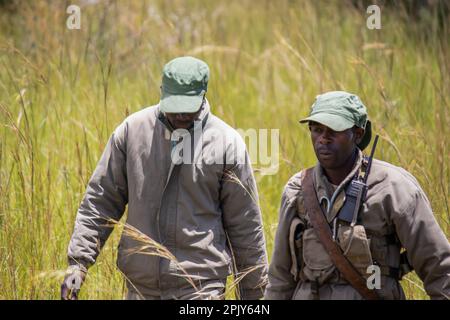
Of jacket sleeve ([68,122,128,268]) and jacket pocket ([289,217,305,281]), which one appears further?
jacket sleeve ([68,122,128,268])

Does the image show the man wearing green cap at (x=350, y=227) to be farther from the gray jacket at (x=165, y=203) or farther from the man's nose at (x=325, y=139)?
the gray jacket at (x=165, y=203)

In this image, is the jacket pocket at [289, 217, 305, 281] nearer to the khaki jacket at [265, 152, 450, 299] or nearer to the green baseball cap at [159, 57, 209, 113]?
the khaki jacket at [265, 152, 450, 299]

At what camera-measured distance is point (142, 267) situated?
4340 mm

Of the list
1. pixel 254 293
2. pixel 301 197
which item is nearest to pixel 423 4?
pixel 254 293

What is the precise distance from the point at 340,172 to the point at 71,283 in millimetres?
1307

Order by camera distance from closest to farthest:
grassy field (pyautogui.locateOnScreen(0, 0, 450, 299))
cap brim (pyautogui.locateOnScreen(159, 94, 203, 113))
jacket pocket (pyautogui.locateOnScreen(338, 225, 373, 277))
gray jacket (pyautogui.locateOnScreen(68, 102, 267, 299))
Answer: jacket pocket (pyautogui.locateOnScreen(338, 225, 373, 277)) → cap brim (pyautogui.locateOnScreen(159, 94, 203, 113)) → gray jacket (pyautogui.locateOnScreen(68, 102, 267, 299)) → grassy field (pyautogui.locateOnScreen(0, 0, 450, 299))

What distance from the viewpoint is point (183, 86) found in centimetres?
429

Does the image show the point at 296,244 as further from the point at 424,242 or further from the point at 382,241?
the point at 424,242

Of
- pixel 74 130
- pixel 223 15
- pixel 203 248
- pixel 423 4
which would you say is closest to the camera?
pixel 203 248

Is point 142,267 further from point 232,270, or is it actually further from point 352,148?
point 352,148

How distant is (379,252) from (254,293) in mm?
1120

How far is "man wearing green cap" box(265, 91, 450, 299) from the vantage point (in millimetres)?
3639

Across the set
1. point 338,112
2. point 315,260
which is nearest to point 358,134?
point 338,112

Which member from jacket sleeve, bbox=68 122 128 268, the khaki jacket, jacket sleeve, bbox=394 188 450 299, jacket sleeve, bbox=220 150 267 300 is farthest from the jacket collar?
jacket sleeve, bbox=68 122 128 268
